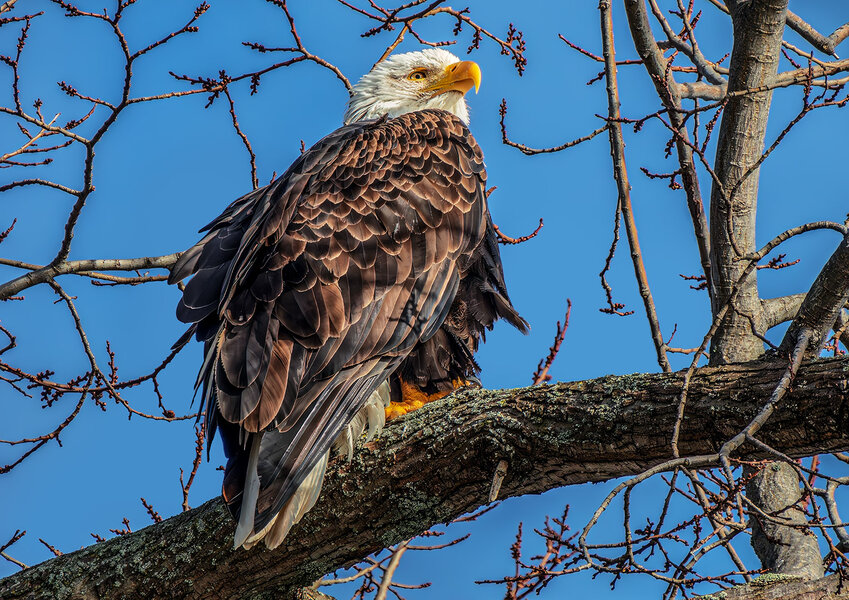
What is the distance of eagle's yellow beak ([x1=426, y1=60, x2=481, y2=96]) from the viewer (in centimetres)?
534

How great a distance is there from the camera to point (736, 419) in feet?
9.18

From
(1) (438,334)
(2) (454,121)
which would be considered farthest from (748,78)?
(1) (438,334)

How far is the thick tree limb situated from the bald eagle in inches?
8.4

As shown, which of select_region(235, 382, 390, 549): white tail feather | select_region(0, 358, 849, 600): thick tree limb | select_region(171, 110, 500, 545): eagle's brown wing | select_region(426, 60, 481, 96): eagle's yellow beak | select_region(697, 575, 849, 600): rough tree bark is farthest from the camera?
select_region(426, 60, 481, 96): eagle's yellow beak

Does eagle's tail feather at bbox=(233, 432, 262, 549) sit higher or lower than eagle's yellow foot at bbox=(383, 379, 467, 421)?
lower

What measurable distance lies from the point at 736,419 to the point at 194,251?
8.10ft

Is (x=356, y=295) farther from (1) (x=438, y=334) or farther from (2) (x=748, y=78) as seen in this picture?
(2) (x=748, y=78)

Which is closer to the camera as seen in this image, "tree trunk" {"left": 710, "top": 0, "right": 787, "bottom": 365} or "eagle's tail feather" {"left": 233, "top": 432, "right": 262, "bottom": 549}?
"eagle's tail feather" {"left": 233, "top": 432, "right": 262, "bottom": 549}

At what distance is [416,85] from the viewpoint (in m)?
5.60

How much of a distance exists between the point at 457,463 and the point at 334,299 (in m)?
0.80

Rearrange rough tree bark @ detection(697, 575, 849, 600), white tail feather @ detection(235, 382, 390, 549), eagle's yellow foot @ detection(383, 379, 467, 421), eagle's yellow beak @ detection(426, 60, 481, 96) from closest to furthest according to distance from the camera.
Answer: white tail feather @ detection(235, 382, 390, 549) < rough tree bark @ detection(697, 575, 849, 600) < eagle's yellow foot @ detection(383, 379, 467, 421) < eagle's yellow beak @ detection(426, 60, 481, 96)

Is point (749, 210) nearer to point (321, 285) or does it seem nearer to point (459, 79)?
point (459, 79)

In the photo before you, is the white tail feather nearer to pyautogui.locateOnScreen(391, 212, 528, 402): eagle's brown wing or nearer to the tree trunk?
pyautogui.locateOnScreen(391, 212, 528, 402): eagle's brown wing

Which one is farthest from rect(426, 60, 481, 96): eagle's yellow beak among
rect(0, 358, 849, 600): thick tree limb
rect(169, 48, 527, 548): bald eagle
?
Answer: rect(0, 358, 849, 600): thick tree limb
